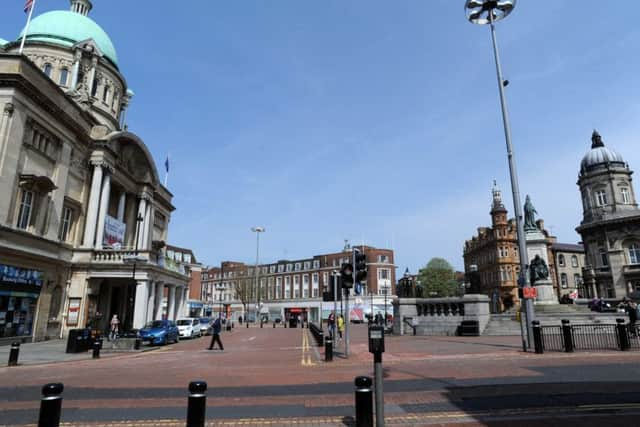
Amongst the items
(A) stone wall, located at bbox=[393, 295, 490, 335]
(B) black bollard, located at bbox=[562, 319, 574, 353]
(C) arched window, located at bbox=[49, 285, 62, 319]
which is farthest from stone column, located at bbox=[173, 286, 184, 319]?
(B) black bollard, located at bbox=[562, 319, 574, 353]

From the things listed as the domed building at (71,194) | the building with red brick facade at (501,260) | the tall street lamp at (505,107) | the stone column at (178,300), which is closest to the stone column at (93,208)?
the domed building at (71,194)

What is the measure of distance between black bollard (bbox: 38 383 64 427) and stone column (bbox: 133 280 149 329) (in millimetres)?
26958

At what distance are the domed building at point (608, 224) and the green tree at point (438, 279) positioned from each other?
91.9ft

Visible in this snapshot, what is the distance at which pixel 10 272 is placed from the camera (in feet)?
72.5

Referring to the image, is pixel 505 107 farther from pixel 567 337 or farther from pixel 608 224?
pixel 608 224

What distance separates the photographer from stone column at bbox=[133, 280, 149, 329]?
29297 millimetres

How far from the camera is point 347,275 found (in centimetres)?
1485

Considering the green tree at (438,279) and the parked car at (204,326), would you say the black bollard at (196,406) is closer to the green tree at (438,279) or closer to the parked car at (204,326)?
the parked car at (204,326)

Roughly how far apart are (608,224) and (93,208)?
6386 centimetres

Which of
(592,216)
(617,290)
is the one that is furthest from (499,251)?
(617,290)

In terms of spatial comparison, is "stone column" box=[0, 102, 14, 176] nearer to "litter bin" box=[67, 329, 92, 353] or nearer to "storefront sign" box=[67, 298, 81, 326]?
"litter bin" box=[67, 329, 92, 353]

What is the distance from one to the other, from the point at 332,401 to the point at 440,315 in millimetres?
20690

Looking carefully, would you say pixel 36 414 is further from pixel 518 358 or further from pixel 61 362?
pixel 518 358

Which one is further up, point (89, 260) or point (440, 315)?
point (89, 260)
